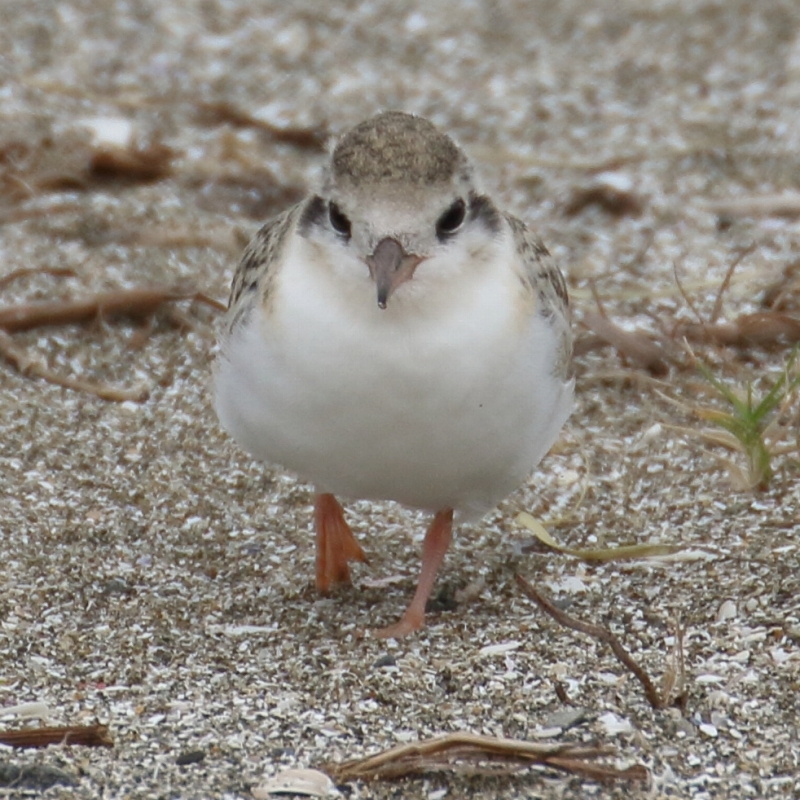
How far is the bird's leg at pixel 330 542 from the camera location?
4316 millimetres

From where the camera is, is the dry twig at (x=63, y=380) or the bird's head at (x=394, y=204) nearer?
the bird's head at (x=394, y=204)

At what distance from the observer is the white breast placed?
363 centimetres

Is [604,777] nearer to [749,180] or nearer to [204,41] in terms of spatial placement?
[749,180]

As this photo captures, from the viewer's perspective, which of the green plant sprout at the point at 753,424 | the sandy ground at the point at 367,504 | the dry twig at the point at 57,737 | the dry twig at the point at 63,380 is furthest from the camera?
the dry twig at the point at 63,380

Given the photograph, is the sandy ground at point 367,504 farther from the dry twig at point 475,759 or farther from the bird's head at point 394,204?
the bird's head at point 394,204

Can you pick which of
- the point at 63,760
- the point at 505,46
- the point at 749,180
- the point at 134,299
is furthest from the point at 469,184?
the point at 505,46

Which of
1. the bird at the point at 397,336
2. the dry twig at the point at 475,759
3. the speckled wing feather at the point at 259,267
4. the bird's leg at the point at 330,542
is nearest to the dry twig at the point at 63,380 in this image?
the speckled wing feather at the point at 259,267

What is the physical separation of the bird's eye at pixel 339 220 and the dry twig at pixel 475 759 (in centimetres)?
119

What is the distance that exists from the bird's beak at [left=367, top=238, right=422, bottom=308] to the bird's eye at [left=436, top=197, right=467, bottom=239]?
0.13 meters

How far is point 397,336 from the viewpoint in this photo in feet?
11.9

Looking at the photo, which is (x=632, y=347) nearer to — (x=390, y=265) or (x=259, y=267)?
(x=259, y=267)

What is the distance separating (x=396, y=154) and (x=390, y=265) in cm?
30

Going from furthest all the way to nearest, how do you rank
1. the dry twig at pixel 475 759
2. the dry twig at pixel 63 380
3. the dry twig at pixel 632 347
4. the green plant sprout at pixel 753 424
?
the dry twig at pixel 632 347 → the dry twig at pixel 63 380 → the green plant sprout at pixel 753 424 → the dry twig at pixel 475 759

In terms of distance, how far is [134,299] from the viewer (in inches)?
225
